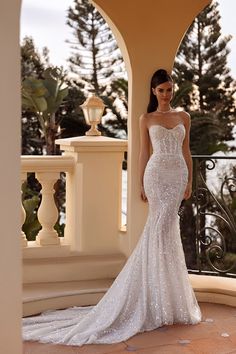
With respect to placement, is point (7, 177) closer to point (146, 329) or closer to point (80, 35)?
point (146, 329)

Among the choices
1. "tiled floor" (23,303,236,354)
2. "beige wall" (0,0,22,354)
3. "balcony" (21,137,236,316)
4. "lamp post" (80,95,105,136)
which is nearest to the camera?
"beige wall" (0,0,22,354)

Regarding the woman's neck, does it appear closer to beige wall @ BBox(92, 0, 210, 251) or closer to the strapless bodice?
the strapless bodice

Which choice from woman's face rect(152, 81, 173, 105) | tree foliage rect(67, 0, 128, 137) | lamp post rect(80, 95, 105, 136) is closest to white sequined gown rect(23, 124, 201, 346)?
woman's face rect(152, 81, 173, 105)

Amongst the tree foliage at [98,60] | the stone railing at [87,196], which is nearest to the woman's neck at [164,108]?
the stone railing at [87,196]

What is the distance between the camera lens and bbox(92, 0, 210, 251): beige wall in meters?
5.00

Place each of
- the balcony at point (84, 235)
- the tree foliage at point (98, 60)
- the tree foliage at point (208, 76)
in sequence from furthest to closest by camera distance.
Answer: the tree foliage at point (98, 60) → the tree foliage at point (208, 76) → the balcony at point (84, 235)

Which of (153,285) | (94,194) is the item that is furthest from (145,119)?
(153,285)

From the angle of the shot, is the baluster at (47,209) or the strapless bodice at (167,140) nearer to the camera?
Answer: the strapless bodice at (167,140)

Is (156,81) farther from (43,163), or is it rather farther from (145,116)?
(43,163)

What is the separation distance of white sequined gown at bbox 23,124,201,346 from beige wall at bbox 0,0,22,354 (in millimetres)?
1800

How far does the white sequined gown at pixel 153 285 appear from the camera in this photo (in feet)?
14.1

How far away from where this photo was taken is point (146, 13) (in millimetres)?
5039

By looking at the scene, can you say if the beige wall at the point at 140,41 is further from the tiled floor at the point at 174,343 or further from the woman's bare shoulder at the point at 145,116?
the tiled floor at the point at 174,343

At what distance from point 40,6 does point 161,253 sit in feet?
46.8
